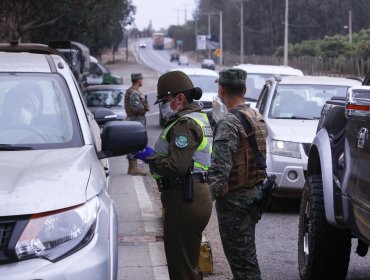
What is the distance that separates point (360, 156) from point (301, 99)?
6459 mm

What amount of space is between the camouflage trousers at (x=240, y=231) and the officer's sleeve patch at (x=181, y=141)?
22.5 inches

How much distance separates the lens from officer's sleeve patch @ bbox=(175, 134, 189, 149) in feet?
16.4

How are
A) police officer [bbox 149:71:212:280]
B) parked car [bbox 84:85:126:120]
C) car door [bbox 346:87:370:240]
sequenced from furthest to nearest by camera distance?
parked car [bbox 84:85:126:120] → police officer [bbox 149:71:212:280] → car door [bbox 346:87:370:240]

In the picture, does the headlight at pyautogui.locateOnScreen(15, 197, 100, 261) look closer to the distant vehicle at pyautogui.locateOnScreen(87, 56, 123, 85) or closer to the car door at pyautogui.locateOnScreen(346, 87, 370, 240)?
the car door at pyautogui.locateOnScreen(346, 87, 370, 240)

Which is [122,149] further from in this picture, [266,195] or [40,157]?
[266,195]

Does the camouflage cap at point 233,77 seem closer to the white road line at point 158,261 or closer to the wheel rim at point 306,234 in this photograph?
the wheel rim at point 306,234

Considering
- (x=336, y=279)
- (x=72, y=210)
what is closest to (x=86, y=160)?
(x=72, y=210)

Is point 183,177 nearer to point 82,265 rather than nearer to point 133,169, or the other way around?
point 82,265

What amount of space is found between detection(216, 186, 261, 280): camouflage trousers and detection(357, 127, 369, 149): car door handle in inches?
30.8

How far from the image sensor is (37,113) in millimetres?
5297

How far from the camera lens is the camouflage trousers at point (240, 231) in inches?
211

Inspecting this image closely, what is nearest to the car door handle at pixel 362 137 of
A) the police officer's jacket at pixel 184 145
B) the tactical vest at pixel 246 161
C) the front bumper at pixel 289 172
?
the tactical vest at pixel 246 161

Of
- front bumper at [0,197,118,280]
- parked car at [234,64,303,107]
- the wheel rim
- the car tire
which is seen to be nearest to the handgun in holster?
front bumper at [0,197,118,280]

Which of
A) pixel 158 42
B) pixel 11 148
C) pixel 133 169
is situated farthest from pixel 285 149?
pixel 158 42
